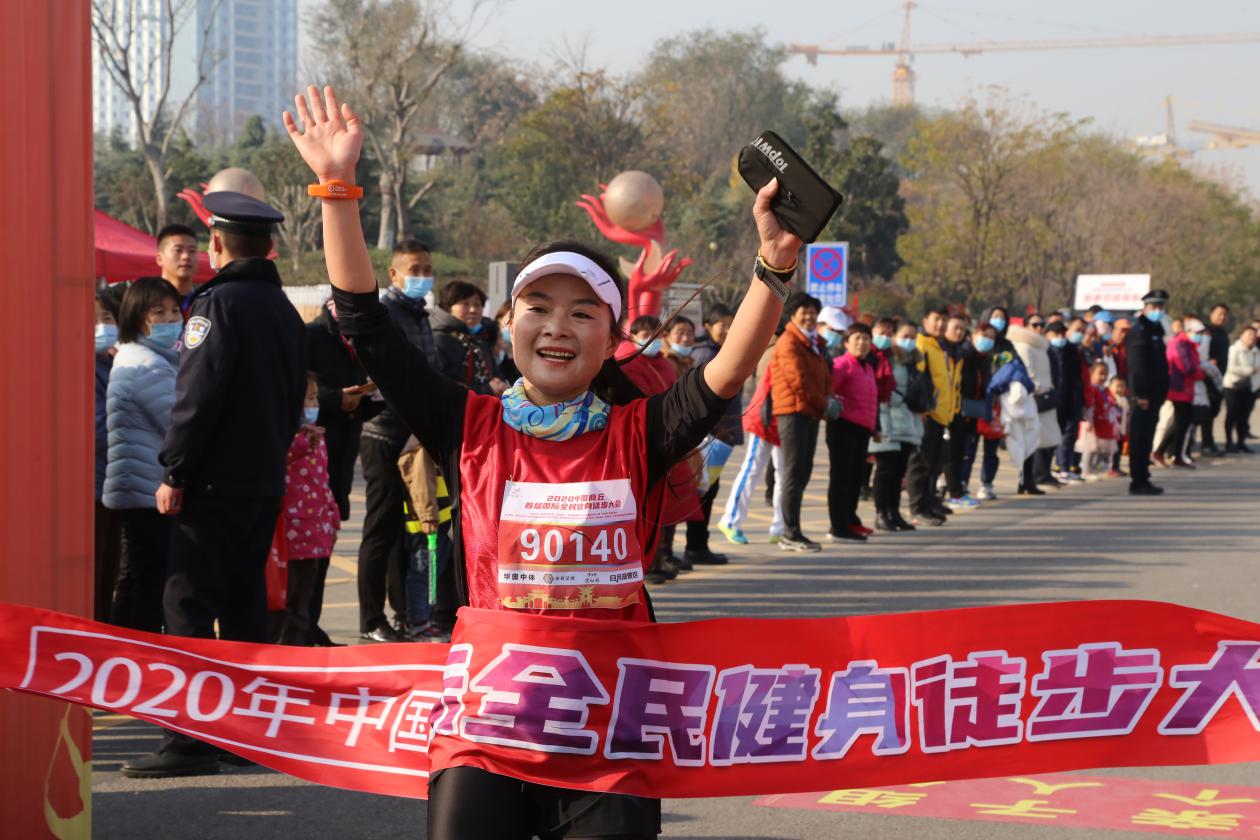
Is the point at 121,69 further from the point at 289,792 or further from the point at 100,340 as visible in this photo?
the point at 289,792

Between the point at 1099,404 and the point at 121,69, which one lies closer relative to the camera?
the point at 1099,404

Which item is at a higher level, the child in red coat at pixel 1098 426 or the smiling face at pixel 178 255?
the smiling face at pixel 178 255

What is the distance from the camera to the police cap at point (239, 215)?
19.2 feet

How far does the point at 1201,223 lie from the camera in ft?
191

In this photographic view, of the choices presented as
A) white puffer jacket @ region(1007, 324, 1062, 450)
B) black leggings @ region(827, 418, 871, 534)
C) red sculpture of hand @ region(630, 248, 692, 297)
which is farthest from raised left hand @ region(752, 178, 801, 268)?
white puffer jacket @ region(1007, 324, 1062, 450)

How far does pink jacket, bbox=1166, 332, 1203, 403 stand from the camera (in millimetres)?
20016

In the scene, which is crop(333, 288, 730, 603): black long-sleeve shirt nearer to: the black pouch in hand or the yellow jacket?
the black pouch in hand

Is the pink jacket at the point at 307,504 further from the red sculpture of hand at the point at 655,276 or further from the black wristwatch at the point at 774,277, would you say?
the red sculpture of hand at the point at 655,276

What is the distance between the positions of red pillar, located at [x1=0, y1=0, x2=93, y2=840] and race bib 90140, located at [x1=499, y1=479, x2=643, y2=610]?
1.66m

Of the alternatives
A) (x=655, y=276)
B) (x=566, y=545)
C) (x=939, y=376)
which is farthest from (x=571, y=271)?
(x=655, y=276)

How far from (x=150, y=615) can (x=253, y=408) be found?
1611mm

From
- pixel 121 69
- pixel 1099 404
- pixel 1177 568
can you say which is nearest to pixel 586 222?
pixel 121 69

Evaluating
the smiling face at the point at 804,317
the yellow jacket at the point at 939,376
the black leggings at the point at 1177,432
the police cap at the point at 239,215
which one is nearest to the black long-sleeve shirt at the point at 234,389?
the police cap at the point at 239,215

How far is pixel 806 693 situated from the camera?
11.3 ft
